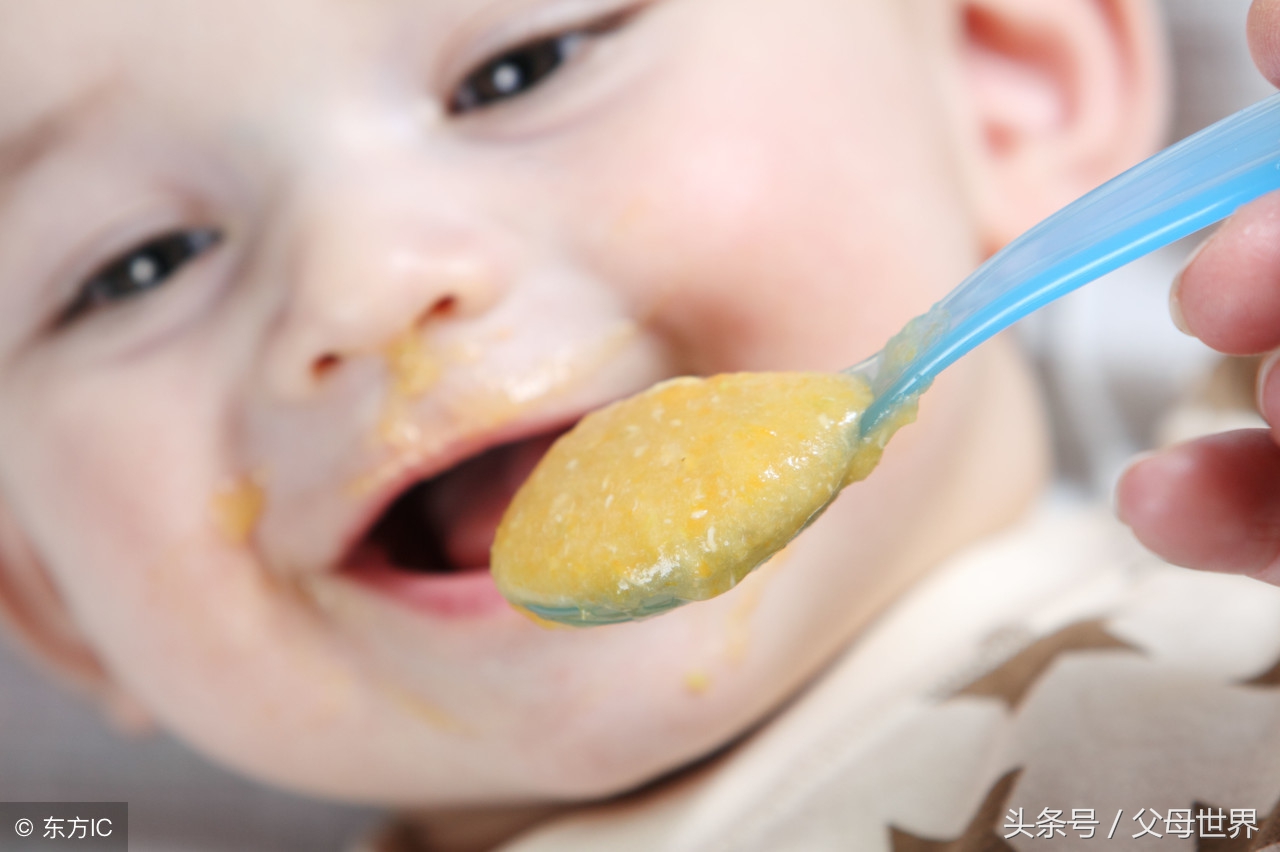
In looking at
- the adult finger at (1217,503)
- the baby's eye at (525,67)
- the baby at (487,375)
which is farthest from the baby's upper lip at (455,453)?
the adult finger at (1217,503)

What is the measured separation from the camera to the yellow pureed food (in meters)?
0.50

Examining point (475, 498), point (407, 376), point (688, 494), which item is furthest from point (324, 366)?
point (688, 494)

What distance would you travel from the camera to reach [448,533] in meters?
0.78

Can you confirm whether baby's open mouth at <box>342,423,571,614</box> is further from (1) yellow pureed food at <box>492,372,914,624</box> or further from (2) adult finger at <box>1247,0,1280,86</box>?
(2) adult finger at <box>1247,0,1280,86</box>

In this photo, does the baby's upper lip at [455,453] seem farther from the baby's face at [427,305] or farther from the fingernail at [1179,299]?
the fingernail at [1179,299]

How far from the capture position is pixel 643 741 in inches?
28.0

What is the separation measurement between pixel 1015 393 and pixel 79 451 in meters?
0.76

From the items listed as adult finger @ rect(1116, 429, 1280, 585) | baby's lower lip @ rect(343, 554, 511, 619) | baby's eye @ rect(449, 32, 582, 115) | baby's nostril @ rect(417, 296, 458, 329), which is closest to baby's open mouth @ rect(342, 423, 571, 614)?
baby's lower lip @ rect(343, 554, 511, 619)

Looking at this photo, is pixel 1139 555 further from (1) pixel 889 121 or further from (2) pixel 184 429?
(2) pixel 184 429

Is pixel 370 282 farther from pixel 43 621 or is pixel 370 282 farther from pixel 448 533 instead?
pixel 43 621

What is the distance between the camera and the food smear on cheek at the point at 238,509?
0.72 m

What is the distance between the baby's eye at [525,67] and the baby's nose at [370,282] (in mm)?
94

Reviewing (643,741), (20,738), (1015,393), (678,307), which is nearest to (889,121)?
(678,307)

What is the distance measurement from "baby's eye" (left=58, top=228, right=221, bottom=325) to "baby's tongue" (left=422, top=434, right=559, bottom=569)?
23 cm
